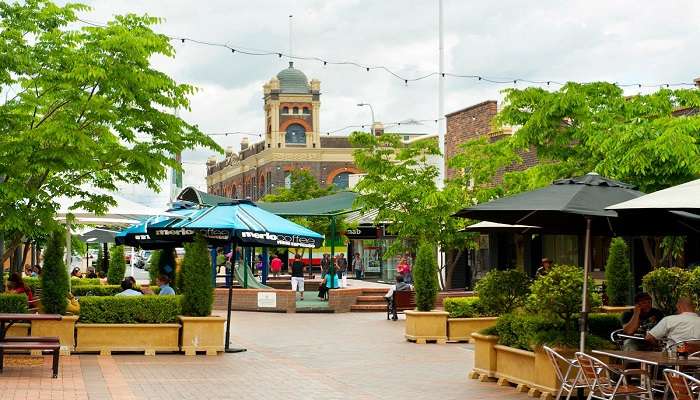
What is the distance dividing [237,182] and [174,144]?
3588 inches

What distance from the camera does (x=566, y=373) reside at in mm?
12164

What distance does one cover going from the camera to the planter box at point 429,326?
21688mm

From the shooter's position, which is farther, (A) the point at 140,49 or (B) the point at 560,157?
(B) the point at 560,157

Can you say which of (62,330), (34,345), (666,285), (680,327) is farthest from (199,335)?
(680,327)

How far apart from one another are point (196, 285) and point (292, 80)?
8667 centimetres

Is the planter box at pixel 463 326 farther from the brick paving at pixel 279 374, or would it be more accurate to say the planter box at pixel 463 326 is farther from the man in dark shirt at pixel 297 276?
the man in dark shirt at pixel 297 276

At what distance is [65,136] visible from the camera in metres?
16.9

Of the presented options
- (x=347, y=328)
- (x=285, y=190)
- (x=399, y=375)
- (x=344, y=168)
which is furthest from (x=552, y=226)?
(x=344, y=168)

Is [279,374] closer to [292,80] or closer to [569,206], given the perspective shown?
[569,206]

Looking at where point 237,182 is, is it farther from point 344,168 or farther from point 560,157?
point 560,157

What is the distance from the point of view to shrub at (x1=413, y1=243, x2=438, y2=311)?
72.8ft

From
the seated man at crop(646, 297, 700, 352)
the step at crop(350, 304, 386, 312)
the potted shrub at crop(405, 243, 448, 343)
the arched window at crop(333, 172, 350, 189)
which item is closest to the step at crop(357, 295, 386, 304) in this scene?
the step at crop(350, 304, 386, 312)

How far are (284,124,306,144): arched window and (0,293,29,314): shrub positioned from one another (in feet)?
272

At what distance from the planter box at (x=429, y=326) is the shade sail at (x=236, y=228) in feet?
8.31
